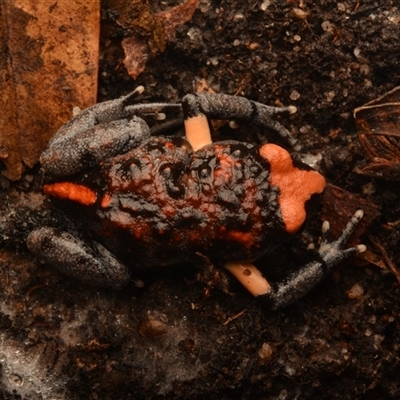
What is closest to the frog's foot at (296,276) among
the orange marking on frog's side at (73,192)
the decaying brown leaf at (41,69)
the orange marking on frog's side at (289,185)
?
the orange marking on frog's side at (289,185)

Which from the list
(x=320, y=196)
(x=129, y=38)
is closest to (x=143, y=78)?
(x=129, y=38)

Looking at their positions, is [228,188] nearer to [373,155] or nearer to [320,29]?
[373,155]

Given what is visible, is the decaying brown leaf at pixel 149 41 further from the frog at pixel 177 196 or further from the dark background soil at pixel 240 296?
the frog at pixel 177 196

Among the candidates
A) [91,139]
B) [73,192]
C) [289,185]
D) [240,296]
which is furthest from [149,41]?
[240,296]

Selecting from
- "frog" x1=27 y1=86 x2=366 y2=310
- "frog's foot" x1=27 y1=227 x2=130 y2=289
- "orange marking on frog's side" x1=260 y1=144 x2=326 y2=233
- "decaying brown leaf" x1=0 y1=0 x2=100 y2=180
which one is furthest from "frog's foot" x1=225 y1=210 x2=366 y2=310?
"decaying brown leaf" x1=0 y1=0 x2=100 y2=180

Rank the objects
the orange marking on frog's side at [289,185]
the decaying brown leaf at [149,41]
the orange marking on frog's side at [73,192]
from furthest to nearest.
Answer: the decaying brown leaf at [149,41] < the orange marking on frog's side at [73,192] < the orange marking on frog's side at [289,185]

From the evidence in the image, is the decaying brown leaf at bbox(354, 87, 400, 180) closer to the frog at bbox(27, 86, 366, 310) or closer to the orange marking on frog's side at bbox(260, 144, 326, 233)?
the frog at bbox(27, 86, 366, 310)

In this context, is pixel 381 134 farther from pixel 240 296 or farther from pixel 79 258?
pixel 79 258
